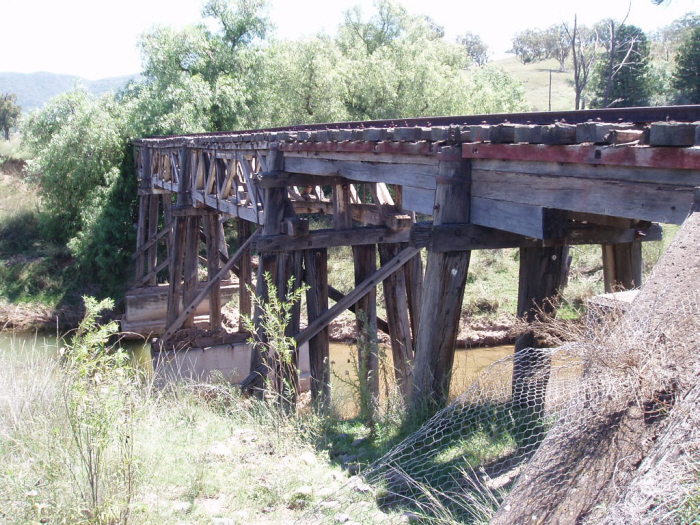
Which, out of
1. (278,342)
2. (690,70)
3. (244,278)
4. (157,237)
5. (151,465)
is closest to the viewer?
(151,465)

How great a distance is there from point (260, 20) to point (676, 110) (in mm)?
17062

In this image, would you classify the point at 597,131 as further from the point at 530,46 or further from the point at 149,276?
the point at 530,46

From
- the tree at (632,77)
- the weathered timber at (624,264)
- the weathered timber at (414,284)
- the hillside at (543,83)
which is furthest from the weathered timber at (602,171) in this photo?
the hillside at (543,83)

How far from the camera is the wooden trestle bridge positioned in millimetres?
2600

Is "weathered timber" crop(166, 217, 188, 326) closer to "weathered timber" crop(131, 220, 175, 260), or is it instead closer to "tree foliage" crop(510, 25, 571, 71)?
"weathered timber" crop(131, 220, 175, 260)

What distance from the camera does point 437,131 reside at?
3.73 m

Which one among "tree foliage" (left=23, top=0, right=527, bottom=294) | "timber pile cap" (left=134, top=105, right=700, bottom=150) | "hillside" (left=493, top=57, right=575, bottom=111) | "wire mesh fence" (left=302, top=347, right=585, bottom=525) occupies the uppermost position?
"hillside" (left=493, top=57, right=575, bottom=111)

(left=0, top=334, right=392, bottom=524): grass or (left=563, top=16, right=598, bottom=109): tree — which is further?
(left=563, top=16, right=598, bottom=109): tree

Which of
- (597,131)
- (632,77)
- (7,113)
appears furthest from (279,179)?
(7,113)

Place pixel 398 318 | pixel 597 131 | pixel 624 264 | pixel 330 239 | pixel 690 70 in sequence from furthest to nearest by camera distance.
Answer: pixel 690 70
pixel 398 318
pixel 330 239
pixel 624 264
pixel 597 131

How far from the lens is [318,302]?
6.09 meters

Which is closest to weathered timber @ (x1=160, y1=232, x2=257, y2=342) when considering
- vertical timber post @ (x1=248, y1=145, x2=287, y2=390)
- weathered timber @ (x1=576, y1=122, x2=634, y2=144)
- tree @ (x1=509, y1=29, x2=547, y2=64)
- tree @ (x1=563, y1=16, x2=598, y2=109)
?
vertical timber post @ (x1=248, y1=145, x2=287, y2=390)

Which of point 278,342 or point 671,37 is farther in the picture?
point 671,37

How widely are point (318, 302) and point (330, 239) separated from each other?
2.23 ft
